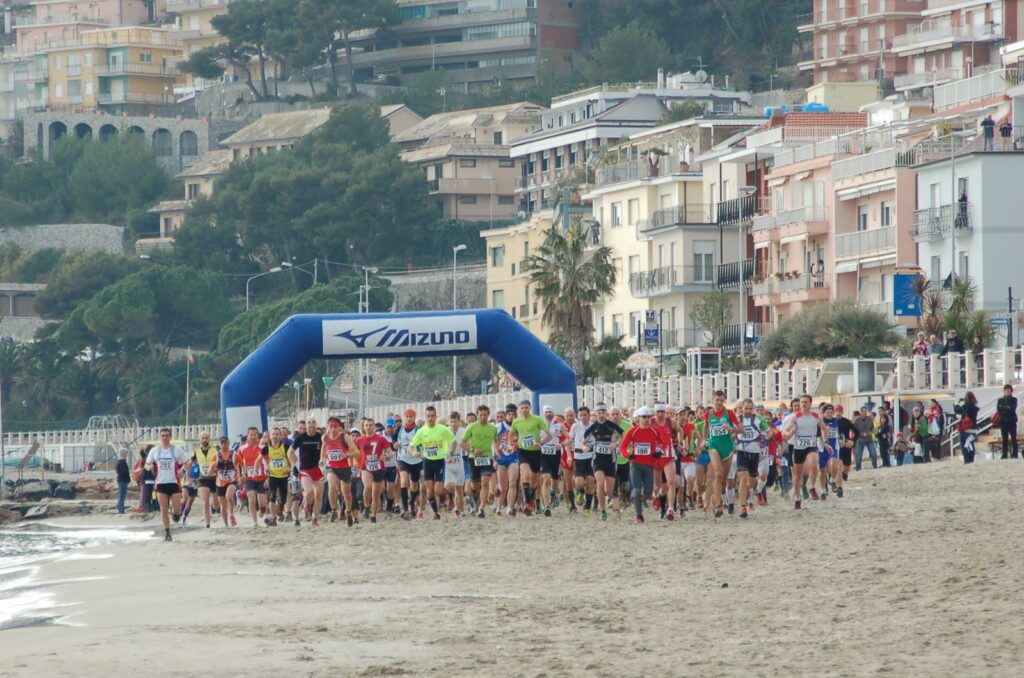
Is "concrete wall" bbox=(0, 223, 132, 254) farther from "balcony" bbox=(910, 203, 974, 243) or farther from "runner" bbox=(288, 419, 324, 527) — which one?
"runner" bbox=(288, 419, 324, 527)

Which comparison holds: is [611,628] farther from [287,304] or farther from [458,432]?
[287,304]

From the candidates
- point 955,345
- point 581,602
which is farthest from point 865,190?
point 581,602

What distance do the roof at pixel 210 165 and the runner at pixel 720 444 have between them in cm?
12541

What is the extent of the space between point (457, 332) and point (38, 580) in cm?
1219

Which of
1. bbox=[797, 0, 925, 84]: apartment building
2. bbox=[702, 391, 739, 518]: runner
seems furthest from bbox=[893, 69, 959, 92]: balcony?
bbox=[702, 391, 739, 518]: runner

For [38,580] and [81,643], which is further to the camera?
[38,580]

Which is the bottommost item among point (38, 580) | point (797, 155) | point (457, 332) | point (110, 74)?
point (38, 580)

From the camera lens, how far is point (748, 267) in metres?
69.1

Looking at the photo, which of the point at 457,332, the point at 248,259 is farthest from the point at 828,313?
the point at 248,259

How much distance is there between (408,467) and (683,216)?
44.7m

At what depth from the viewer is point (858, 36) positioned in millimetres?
117562

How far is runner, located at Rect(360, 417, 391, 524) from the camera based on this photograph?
2723 cm

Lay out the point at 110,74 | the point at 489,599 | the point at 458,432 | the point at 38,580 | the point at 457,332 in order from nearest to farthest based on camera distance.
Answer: the point at 489,599
the point at 38,580
the point at 458,432
the point at 457,332
the point at 110,74

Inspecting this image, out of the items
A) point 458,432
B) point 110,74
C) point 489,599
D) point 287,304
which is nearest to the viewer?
point 489,599
